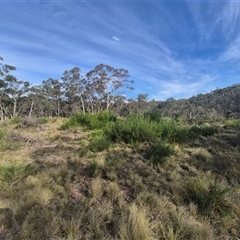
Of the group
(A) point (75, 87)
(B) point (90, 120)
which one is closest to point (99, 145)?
(B) point (90, 120)

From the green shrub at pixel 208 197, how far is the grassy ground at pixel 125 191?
1 cm

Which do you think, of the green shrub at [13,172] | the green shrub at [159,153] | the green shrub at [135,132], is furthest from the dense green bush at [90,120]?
the green shrub at [13,172]

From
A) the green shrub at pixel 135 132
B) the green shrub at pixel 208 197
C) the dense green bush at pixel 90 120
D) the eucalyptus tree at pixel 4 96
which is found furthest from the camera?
the eucalyptus tree at pixel 4 96

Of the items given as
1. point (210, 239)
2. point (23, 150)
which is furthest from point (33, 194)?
point (23, 150)

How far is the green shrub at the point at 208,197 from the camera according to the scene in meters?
2.38

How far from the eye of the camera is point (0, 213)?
94.7 inches

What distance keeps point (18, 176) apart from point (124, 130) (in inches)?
105

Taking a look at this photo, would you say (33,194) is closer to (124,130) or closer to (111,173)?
(111,173)

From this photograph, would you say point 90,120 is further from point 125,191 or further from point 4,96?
point 4,96

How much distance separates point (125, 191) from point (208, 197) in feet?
3.72

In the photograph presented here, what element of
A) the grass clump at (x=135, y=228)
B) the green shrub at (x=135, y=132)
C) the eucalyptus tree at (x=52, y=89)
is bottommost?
the grass clump at (x=135, y=228)

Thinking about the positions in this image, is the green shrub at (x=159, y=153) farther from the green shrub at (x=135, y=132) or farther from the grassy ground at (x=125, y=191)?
the green shrub at (x=135, y=132)

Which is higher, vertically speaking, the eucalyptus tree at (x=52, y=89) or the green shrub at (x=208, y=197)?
the eucalyptus tree at (x=52, y=89)

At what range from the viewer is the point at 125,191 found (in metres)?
2.95
